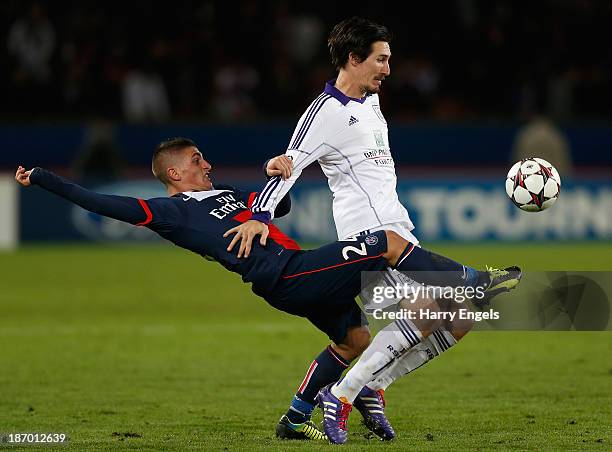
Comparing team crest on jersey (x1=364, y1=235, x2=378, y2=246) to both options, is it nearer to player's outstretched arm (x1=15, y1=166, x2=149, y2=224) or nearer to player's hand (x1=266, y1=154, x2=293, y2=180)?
player's hand (x1=266, y1=154, x2=293, y2=180)

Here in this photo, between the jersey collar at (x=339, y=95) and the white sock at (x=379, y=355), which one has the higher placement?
the jersey collar at (x=339, y=95)

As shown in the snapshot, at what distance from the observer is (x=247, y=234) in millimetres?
6059

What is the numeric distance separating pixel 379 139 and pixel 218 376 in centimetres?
297

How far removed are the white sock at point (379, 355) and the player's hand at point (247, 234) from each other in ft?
2.60

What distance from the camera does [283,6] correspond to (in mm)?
21016

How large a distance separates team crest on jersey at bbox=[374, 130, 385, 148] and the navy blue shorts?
2.00ft

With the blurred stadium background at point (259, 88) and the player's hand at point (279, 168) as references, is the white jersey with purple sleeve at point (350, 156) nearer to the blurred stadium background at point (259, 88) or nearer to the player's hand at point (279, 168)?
the player's hand at point (279, 168)

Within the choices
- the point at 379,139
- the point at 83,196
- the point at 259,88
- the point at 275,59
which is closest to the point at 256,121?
the point at 259,88

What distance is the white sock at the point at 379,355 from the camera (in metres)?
6.22

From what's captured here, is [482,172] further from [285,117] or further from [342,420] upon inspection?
[342,420]

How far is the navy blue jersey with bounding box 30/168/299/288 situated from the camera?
596 cm

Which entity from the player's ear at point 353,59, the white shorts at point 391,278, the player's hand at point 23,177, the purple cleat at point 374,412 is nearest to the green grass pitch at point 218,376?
the purple cleat at point 374,412

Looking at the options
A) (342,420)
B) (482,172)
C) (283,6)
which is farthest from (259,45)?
(342,420)

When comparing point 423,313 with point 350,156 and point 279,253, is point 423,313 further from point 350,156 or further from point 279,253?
point 350,156
